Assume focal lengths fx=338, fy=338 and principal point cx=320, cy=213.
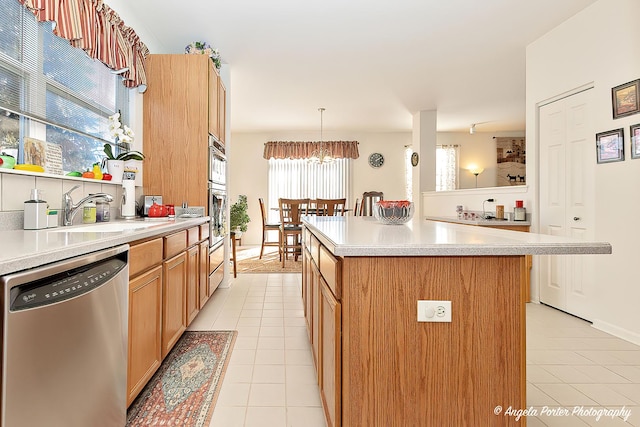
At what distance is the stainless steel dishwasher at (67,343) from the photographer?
2.71 ft

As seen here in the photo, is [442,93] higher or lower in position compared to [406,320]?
higher

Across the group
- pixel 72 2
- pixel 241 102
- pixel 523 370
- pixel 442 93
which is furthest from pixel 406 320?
pixel 241 102

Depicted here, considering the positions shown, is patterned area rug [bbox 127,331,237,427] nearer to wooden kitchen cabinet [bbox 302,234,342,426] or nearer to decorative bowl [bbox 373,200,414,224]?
wooden kitchen cabinet [bbox 302,234,342,426]

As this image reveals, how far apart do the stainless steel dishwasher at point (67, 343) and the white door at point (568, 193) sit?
3.40 metres

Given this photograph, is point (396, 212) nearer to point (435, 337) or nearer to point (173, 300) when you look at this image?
point (435, 337)

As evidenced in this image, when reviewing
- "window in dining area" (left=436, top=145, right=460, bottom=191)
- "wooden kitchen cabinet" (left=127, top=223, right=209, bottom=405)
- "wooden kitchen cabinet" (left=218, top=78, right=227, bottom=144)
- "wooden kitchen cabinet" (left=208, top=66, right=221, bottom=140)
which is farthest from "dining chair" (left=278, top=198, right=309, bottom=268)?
"window in dining area" (left=436, top=145, right=460, bottom=191)

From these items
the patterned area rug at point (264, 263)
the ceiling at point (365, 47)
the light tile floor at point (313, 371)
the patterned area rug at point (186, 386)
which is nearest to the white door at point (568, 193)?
the light tile floor at point (313, 371)

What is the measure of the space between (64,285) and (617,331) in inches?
136

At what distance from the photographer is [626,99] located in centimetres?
250

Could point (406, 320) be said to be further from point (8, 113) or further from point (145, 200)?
point (145, 200)

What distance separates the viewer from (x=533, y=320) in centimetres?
291

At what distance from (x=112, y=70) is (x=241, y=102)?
2.96m

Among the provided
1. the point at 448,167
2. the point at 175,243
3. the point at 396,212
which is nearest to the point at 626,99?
the point at 396,212

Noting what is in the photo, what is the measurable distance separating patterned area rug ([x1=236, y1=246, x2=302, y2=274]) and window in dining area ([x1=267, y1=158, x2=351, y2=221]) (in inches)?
47.9
